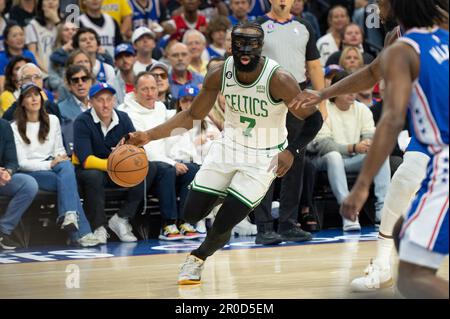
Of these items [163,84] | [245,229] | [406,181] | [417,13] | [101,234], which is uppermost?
[417,13]

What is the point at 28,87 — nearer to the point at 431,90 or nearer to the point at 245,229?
the point at 245,229

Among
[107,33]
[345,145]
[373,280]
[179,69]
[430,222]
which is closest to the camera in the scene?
[430,222]

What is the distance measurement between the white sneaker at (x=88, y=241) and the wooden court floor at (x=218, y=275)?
932mm

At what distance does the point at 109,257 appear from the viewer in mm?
8086

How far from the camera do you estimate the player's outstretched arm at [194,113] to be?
6.48 meters

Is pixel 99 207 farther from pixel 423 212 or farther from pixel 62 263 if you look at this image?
pixel 423 212

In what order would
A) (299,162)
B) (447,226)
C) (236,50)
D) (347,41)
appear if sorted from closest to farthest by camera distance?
(447,226) < (236,50) < (299,162) < (347,41)

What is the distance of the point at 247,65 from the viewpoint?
21.0ft

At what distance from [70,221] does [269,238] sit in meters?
1.93

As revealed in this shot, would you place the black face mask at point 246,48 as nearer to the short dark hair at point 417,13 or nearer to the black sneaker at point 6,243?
the short dark hair at point 417,13

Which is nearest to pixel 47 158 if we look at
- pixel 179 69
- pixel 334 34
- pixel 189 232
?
pixel 189 232

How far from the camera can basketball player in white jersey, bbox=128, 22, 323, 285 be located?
6.38 metres
